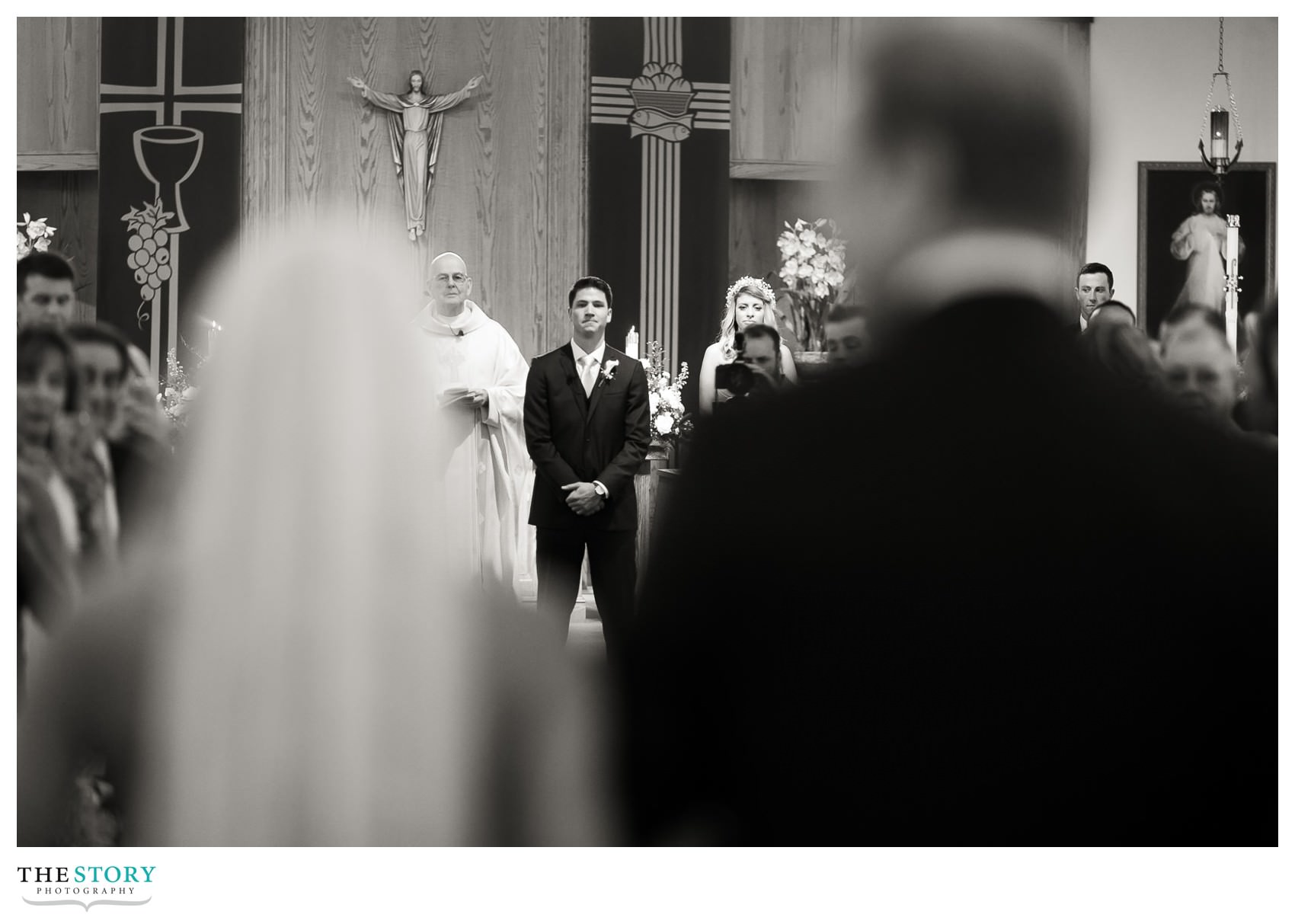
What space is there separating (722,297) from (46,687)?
3.14 meters

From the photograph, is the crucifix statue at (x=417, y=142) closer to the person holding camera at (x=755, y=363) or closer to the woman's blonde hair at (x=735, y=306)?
the woman's blonde hair at (x=735, y=306)

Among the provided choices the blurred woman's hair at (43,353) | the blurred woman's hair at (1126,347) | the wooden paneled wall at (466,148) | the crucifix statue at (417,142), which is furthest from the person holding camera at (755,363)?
the blurred woman's hair at (43,353)

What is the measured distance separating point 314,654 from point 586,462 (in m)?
1.44

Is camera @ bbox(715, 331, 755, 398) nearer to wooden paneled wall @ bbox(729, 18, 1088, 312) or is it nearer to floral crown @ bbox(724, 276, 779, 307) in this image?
floral crown @ bbox(724, 276, 779, 307)

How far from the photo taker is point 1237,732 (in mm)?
1845

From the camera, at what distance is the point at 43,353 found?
2.81 metres

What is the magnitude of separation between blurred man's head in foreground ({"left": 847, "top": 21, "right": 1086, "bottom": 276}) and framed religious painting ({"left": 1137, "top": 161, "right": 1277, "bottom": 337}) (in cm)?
234

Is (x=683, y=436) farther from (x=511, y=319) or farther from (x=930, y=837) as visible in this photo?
(x=930, y=837)

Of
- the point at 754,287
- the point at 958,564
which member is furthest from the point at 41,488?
the point at 754,287

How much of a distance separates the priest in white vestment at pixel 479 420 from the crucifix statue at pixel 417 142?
553 mm

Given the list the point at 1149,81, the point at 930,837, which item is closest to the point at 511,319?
the point at 1149,81

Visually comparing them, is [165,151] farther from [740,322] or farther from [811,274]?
[811,274]

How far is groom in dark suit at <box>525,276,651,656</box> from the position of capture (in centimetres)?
351

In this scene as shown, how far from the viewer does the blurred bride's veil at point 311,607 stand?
82.6 inches
